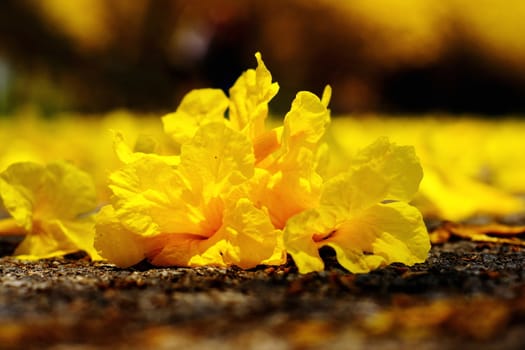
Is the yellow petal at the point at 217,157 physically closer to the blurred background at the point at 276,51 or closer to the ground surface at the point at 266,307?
the ground surface at the point at 266,307

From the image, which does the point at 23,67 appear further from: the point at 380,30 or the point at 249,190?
the point at 249,190

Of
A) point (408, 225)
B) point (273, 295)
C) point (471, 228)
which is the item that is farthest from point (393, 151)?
point (471, 228)

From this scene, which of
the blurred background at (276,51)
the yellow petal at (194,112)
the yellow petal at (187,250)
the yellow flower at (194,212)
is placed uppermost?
the blurred background at (276,51)

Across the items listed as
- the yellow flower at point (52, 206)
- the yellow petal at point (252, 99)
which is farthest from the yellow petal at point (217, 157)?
the yellow flower at point (52, 206)

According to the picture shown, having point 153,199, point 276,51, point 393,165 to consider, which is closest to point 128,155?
point 153,199

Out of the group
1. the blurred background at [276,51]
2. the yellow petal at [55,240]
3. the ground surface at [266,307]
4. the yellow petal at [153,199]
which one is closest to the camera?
the ground surface at [266,307]

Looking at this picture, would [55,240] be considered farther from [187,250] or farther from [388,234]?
[388,234]

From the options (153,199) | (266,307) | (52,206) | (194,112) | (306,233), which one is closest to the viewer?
(266,307)
